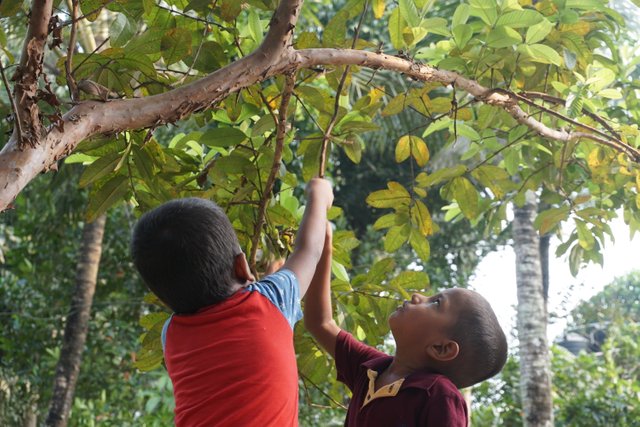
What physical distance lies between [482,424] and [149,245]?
6314 millimetres

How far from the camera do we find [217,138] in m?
1.86

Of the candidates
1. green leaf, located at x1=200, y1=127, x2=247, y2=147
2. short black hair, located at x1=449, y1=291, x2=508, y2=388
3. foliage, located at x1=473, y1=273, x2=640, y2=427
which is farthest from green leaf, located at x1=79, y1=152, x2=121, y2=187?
foliage, located at x1=473, y1=273, x2=640, y2=427

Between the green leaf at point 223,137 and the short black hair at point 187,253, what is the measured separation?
1.67 ft

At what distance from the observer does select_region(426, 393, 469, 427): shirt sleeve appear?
4.67 ft

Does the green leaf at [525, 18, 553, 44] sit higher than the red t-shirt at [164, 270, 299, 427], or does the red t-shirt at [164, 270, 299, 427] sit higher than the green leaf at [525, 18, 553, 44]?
the green leaf at [525, 18, 553, 44]

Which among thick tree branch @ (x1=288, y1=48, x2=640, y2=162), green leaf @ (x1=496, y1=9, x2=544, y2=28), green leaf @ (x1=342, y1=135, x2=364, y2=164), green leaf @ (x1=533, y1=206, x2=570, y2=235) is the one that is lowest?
green leaf @ (x1=533, y1=206, x2=570, y2=235)

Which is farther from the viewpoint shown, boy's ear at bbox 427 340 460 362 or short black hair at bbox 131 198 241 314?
boy's ear at bbox 427 340 460 362

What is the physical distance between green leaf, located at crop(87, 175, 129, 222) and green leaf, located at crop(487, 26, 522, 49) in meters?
0.88

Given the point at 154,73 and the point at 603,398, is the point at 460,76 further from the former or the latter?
the point at 603,398

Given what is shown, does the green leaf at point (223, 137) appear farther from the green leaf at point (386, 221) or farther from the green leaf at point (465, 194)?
the green leaf at point (465, 194)

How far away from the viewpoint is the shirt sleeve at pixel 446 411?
4.67ft

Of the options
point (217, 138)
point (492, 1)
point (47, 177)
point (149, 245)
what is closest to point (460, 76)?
point (492, 1)

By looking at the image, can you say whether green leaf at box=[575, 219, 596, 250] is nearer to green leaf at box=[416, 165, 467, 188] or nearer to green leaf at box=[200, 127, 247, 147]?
green leaf at box=[416, 165, 467, 188]

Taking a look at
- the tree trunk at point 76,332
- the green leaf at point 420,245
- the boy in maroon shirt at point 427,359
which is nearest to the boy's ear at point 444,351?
the boy in maroon shirt at point 427,359
